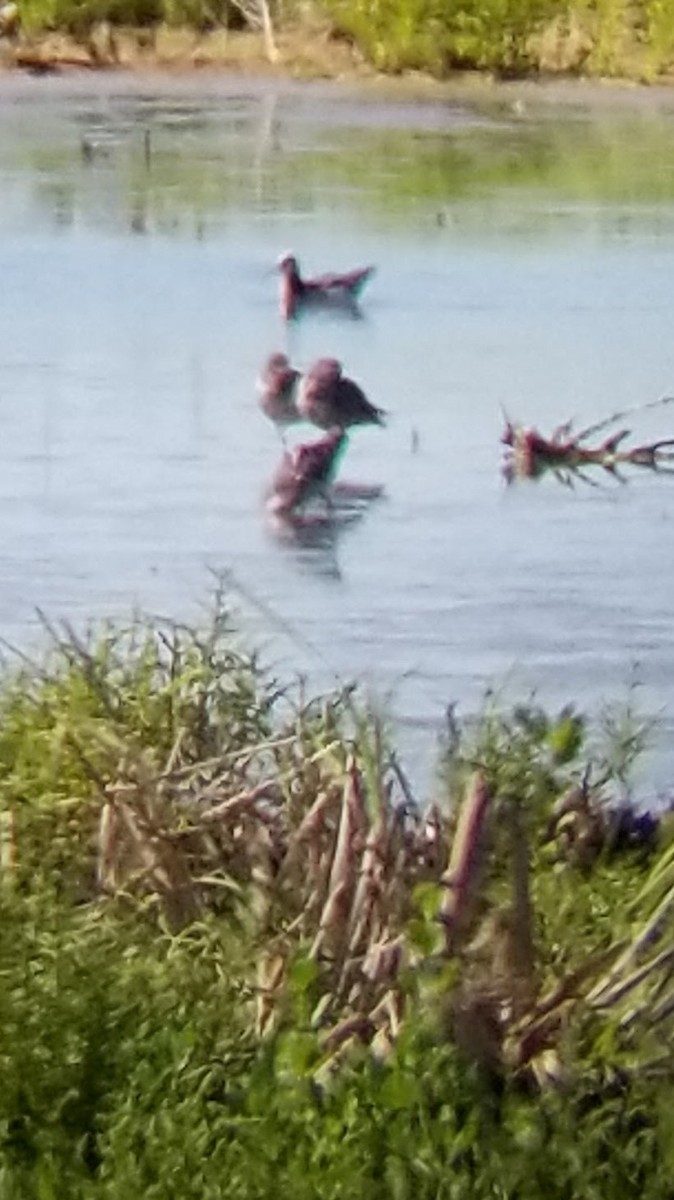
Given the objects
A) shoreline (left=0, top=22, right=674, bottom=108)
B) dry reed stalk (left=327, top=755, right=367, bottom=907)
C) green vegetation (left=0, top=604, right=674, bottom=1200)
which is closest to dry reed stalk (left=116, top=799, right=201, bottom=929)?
green vegetation (left=0, top=604, right=674, bottom=1200)

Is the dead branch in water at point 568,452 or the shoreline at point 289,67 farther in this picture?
the shoreline at point 289,67

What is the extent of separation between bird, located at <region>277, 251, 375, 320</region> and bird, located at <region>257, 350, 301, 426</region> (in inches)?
1.5

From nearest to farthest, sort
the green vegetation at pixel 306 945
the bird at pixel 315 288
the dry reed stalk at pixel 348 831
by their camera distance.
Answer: the green vegetation at pixel 306 945 < the dry reed stalk at pixel 348 831 < the bird at pixel 315 288

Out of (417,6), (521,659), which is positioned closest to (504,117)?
(417,6)

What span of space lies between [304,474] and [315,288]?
0.14m

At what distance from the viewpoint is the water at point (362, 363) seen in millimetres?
1733

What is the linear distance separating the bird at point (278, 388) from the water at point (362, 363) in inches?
0.4

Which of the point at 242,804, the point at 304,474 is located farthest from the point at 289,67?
the point at 242,804

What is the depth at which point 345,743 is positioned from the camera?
1716mm

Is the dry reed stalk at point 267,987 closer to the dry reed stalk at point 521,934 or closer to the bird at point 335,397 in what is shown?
the dry reed stalk at point 521,934

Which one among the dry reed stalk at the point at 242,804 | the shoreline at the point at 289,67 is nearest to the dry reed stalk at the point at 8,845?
the dry reed stalk at the point at 242,804

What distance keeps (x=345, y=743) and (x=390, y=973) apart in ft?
0.57

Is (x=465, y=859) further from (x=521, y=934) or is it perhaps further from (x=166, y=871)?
(x=166, y=871)

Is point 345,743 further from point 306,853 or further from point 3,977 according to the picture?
point 3,977
